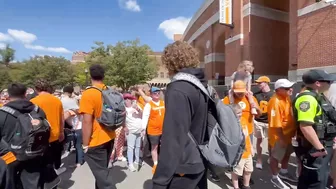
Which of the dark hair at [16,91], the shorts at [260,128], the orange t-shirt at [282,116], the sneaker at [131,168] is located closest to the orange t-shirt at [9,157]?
the dark hair at [16,91]

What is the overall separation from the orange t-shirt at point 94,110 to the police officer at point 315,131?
268cm

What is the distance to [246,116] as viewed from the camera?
14.9 feet

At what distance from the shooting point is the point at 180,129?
1.94m

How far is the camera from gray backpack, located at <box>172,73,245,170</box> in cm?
206

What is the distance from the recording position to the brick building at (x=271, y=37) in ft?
38.1

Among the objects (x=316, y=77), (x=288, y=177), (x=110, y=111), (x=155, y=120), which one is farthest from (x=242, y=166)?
(x=110, y=111)

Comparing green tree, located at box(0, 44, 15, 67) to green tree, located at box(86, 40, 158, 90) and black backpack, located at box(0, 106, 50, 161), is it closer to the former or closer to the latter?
green tree, located at box(86, 40, 158, 90)

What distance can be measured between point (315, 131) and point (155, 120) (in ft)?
10.5

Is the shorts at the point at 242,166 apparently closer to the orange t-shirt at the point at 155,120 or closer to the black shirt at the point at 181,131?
the orange t-shirt at the point at 155,120

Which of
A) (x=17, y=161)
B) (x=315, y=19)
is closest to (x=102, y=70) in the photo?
(x=17, y=161)

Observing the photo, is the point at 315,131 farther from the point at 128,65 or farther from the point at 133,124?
the point at 128,65

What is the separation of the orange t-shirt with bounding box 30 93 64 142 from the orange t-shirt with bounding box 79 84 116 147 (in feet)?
2.41

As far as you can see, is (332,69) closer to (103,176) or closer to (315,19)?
(315,19)

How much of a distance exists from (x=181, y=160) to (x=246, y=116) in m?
2.87
